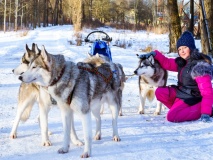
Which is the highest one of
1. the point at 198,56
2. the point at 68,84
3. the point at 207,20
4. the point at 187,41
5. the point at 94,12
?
the point at 94,12

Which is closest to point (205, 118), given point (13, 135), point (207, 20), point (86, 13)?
point (13, 135)

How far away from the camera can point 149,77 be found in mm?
5617

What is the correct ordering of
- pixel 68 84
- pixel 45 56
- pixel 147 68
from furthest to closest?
pixel 147 68, pixel 68 84, pixel 45 56

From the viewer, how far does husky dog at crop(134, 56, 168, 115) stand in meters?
5.52

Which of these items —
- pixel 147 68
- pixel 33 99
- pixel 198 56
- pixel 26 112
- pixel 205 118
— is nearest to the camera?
pixel 33 99

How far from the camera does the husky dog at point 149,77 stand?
217 inches

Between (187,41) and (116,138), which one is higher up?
(187,41)

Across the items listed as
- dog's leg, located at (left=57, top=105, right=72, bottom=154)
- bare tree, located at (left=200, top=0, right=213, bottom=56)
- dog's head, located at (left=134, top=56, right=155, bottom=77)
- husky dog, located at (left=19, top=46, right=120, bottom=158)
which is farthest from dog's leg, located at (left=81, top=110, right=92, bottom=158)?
bare tree, located at (left=200, top=0, right=213, bottom=56)

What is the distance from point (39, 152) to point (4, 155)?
38 centimetres

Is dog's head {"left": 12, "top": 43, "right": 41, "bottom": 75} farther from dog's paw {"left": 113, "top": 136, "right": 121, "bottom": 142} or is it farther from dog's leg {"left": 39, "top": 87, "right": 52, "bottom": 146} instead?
dog's paw {"left": 113, "top": 136, "right": 121, "bottom": 142}

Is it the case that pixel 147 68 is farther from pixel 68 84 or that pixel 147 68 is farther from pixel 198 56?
pixel 68 84

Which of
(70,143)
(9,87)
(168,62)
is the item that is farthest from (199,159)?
(9,87)

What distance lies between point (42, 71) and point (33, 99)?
2.81 ft

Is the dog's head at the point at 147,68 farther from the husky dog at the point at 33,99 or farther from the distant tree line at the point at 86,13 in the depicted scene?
the distant tree line at the point at 86,13
